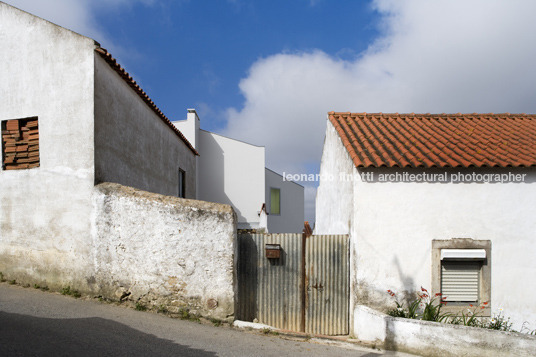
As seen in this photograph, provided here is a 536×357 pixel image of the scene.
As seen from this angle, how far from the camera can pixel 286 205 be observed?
20828mm

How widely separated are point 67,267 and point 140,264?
4.78ft

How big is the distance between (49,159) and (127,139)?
5.75 feet

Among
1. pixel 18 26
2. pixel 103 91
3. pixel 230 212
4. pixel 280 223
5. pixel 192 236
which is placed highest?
pixel 18 26

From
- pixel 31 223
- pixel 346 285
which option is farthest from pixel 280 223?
pixel 31 223

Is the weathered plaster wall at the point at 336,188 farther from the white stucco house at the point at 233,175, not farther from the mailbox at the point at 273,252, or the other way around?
the white stucco house at the point at 233,175

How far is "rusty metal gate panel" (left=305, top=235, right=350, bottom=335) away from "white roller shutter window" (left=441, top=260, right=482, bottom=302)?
193cm

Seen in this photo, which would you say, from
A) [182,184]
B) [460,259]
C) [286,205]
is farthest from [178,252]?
[286,205]

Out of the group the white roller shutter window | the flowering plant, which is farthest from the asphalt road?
the white roller shutter window

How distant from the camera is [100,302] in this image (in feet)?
17.9

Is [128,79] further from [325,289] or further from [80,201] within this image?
[325,289]

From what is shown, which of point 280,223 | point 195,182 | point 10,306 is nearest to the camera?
point 10,306

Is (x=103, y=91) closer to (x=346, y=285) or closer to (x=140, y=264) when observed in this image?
(x=140, y=264)

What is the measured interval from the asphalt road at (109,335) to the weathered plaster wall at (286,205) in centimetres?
1385

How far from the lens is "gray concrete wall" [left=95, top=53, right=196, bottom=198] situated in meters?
6.09
